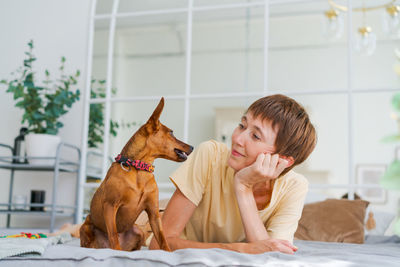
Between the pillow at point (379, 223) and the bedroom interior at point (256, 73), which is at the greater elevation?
the bedroom interior at point (256, 73)

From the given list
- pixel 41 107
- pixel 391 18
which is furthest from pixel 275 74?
pixel 41 107

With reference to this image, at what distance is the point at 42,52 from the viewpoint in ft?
9.34

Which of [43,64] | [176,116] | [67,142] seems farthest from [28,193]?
[176,116]

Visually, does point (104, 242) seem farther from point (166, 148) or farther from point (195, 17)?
point (195, 17)

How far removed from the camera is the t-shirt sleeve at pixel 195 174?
4.27ft

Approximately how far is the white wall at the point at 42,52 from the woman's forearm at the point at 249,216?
5.73ft

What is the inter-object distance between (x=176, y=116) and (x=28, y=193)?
11.9ft

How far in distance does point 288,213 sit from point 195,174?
0.31m

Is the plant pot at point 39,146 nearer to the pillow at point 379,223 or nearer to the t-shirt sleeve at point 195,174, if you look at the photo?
the t-shirt sleeve at point 195,174

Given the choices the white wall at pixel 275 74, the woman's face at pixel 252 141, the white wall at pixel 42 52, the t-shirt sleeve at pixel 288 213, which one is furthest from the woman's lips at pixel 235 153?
the white wall at pixel 275 74

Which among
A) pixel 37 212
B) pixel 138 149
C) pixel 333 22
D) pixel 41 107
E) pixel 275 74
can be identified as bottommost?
pixel 37 212

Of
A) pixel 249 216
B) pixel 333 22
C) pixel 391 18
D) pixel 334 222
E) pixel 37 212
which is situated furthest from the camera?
pixel 333 22

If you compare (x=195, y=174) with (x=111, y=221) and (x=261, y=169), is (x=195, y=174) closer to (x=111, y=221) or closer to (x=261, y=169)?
(x=261, y=169)

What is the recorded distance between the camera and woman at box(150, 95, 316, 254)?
121cm
